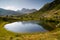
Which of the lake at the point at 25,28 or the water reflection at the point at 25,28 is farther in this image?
the water reflection at the point at 25,28

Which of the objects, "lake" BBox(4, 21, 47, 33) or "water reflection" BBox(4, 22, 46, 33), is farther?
"water reflection" BBox(4, 22, 46, 33)
